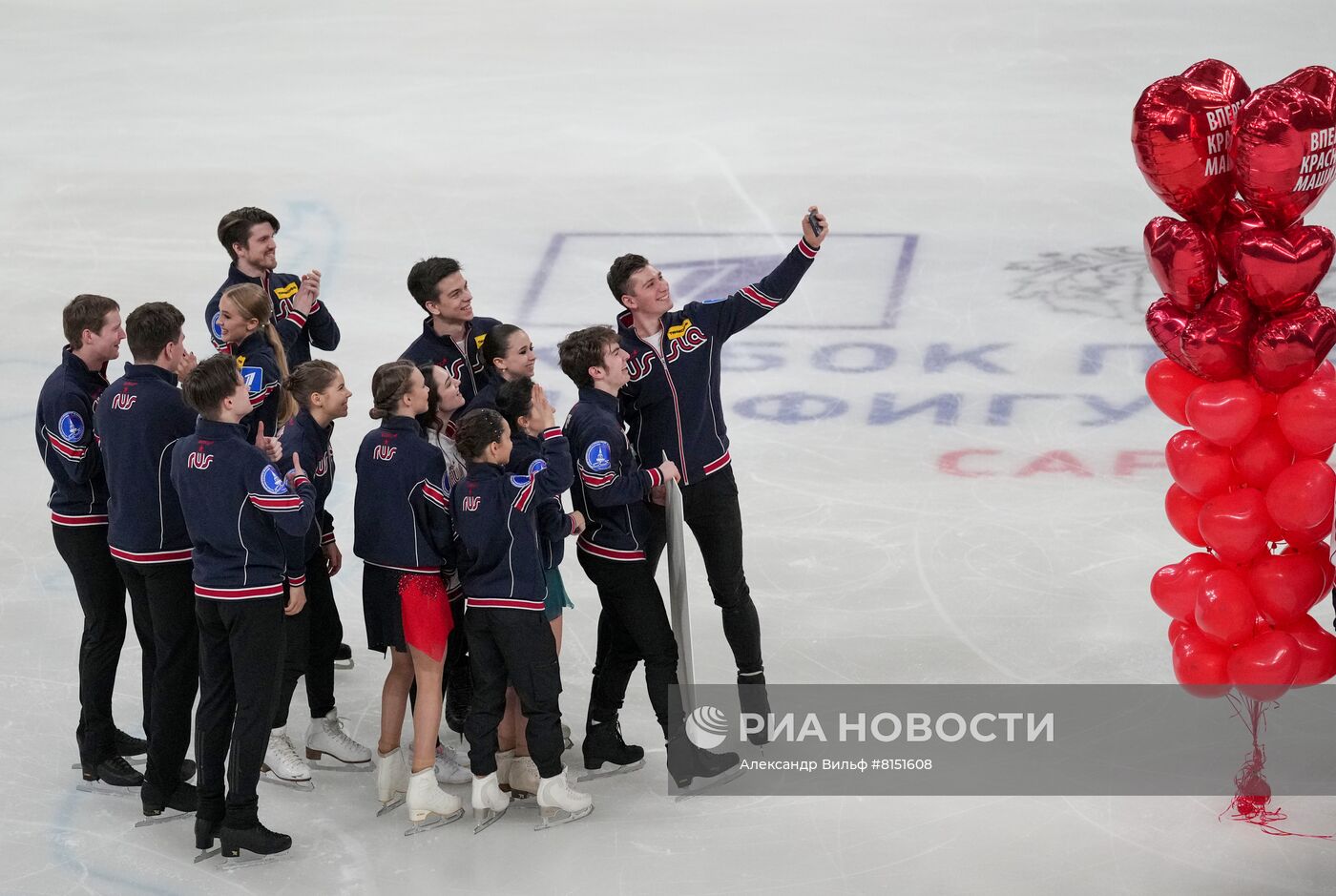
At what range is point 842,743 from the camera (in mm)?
6113

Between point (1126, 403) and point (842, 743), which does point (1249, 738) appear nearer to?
point (842, 743)

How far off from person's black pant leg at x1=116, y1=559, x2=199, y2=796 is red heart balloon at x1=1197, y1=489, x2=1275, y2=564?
3375 mm

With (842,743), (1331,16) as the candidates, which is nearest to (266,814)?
(842,743)

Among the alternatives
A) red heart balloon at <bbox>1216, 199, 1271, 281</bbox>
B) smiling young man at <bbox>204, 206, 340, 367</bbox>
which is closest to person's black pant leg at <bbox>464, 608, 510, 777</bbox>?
smiling young man at <bbox>204, 206, 340, 367</bbox>

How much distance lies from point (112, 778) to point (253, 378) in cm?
153

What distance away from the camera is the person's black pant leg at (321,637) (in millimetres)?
6035

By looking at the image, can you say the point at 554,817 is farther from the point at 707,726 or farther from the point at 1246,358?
the point at 1246,358

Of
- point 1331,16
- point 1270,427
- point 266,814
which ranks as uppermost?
point 1331,16

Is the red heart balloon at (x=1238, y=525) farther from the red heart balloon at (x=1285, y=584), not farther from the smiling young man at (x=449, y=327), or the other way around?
the smiling young man at (x=449, y=327)

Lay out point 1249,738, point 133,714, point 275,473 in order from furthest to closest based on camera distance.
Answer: point 133,714 → point 1249,738 → point 275,473

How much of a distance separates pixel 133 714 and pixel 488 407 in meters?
2.13

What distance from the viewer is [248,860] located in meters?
5.45

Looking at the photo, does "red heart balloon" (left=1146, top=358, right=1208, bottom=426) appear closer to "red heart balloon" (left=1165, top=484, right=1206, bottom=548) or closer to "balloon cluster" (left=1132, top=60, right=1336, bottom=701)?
"balloon cluster" (left=1132, top=60, right=1336, bottom=701)

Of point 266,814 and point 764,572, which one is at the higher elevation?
point 764,572
